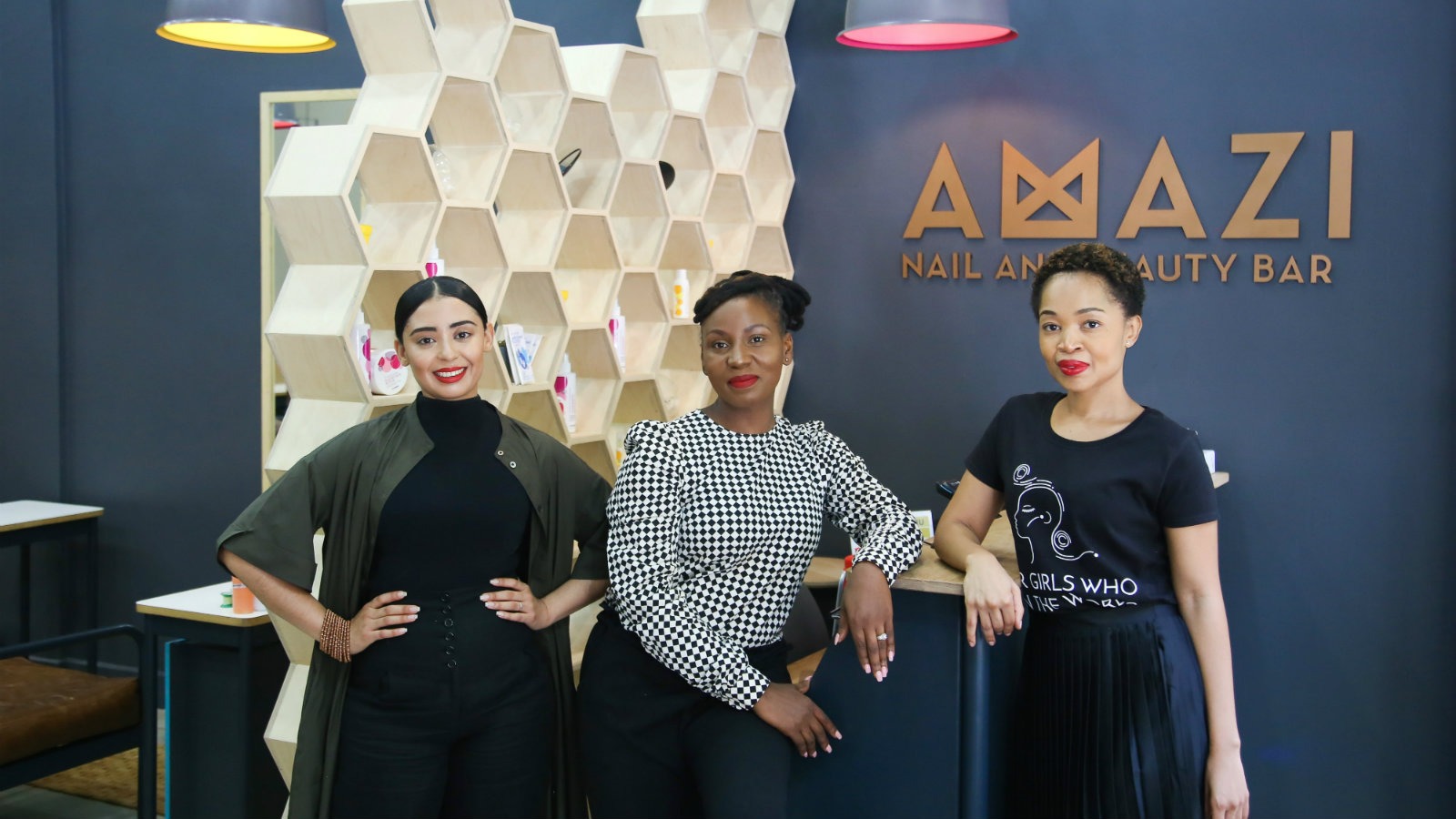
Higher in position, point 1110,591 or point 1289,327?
point 1289,327

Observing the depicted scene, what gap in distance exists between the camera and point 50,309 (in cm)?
538

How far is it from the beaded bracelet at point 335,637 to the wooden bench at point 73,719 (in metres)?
1.39

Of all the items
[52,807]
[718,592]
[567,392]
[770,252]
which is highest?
[770,252]

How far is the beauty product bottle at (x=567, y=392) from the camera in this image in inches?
138

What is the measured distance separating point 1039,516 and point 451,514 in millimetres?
1100

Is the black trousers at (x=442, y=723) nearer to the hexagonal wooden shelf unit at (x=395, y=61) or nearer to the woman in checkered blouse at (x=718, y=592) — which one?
the woman in checkered blouse at (x=718, y=592)

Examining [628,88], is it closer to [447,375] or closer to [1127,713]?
[447,375]

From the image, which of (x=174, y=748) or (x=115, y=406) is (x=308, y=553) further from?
(x=115, y=406)

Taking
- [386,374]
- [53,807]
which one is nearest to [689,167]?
[386,374]

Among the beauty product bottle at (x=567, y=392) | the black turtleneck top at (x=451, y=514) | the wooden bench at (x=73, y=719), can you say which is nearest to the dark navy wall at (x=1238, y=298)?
the beauty product bottle at (x=567, y=392)

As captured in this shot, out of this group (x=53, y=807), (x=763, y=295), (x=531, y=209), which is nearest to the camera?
(x=763, y=295)

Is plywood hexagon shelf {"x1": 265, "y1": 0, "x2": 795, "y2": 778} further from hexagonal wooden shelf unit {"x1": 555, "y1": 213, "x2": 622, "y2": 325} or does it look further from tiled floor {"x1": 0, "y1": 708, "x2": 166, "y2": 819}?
tiled floor {"x1": 0, "y1": 708, "x2": 166, "y2": 819}

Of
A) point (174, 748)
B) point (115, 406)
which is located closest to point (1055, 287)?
point (174, 748)

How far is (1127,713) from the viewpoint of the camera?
2359 millimetres
